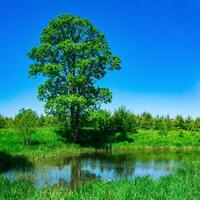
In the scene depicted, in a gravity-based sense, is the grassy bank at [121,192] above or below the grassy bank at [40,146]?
below

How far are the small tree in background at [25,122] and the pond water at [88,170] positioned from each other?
5.02 m

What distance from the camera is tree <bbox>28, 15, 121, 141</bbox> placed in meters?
50.8

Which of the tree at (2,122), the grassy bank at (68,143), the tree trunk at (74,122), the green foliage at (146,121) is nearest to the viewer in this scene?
the grassy bank at (68,143)

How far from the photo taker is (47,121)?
8725 centimetres

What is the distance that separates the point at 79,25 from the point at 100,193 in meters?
36.9

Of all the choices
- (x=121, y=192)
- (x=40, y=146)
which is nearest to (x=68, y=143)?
(x=40, y=146)

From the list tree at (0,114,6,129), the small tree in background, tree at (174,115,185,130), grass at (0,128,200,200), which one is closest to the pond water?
grass at (0,128,200,200)

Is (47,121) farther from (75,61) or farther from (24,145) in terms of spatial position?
(24,145)

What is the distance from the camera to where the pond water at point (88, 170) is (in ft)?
93.4

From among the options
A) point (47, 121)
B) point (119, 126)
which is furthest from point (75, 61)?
point (47, 121)

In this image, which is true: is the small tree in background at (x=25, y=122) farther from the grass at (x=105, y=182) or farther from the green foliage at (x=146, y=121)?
the green foliage at (x=146, y=121)

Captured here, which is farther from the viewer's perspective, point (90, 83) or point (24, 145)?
point (90, 83)

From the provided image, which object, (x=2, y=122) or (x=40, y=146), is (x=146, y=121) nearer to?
(x=2, y=122)

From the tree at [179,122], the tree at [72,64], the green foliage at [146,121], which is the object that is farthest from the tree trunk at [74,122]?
the tree at [179,122]
